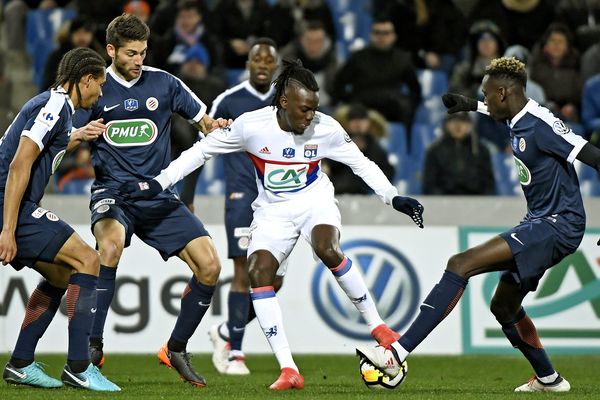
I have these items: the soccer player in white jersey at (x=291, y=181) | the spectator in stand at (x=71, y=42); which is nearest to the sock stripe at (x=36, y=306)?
the soccer player in white jersey at (x=291, y=181)

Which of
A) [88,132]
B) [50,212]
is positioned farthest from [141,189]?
[50,212]

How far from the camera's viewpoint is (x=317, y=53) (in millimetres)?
14172

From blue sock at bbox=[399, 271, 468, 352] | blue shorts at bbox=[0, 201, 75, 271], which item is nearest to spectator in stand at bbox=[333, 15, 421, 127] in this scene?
blue sock at bbox=[399, 271, 468, 352]

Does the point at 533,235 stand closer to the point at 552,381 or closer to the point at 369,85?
the point at 552,381

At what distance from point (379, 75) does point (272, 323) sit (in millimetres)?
6959

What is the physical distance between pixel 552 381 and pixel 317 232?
180 cm

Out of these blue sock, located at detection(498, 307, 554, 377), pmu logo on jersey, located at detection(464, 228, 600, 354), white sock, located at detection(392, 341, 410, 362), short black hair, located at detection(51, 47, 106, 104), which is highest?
short black hair, located at detection(51, 47, 106, 104)

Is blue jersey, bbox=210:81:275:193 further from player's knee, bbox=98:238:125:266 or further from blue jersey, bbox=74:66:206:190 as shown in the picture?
player's knee, bbox=98:238:125:266

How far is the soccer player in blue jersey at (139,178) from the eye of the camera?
7863 millimetres

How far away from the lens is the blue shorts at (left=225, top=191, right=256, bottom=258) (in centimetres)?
943

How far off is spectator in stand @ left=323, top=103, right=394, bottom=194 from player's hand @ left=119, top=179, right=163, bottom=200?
14.8 feet

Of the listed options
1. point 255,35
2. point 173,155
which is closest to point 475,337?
point 173,155

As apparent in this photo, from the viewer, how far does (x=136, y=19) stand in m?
7.91

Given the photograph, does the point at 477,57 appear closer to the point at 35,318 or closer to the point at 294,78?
the point at 294,78
